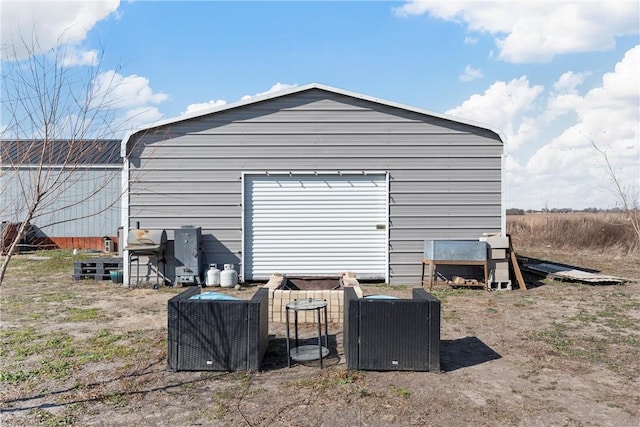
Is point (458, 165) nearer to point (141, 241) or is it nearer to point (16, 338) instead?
point (141, 241)

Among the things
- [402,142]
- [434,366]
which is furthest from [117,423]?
[402,142]

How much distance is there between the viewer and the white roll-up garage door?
31.2ft

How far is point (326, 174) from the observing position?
9.53 meters

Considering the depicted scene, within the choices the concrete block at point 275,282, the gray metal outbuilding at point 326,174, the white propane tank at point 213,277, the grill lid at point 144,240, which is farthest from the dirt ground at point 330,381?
the gray metal outbuilding at point 326,174

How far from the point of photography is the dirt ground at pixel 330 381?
11.0 feet

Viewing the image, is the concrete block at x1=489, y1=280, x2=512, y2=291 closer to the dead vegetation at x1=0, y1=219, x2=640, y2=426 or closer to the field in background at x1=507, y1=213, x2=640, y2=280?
the dead vegetation at x1=0, y1=219, x2=640, y2=426

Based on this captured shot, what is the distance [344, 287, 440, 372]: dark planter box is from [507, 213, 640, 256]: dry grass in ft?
43.9

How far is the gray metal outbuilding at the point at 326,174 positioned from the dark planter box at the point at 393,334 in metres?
5.22

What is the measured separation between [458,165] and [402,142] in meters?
1.23

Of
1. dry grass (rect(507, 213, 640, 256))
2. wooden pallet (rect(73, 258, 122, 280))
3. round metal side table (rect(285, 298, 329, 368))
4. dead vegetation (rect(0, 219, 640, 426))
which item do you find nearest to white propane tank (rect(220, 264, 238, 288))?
dead vegetation (rect(0, 219, 640, 426))

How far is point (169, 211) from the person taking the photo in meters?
9.41

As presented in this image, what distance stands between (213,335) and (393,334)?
1626 millimetres

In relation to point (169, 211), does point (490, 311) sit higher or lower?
lower

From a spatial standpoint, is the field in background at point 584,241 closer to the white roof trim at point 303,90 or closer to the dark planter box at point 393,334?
the white roof trim at point 303,90
